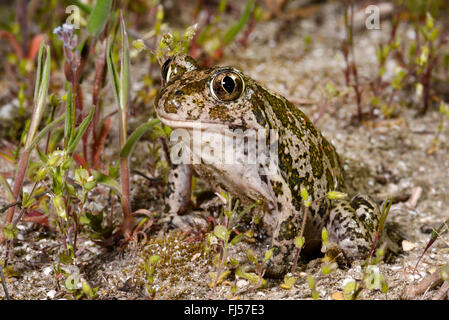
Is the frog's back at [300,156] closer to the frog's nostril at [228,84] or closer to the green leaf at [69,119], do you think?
the frog's nostril at [228,84]

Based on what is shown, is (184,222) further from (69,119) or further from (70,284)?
(69,119)

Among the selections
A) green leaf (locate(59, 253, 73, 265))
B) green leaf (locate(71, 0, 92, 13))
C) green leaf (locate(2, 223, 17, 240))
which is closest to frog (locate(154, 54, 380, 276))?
green leaf (locate(71, 0, 92, 13))

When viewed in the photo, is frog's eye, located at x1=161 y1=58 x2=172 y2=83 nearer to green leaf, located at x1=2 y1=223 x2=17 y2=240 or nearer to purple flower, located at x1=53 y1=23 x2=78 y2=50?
purple flower, located at x1=53 y1=23 x2=78 y2=50

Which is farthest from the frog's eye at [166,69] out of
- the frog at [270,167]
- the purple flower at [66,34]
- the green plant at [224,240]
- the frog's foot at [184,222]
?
the frog's foot at [184,222]

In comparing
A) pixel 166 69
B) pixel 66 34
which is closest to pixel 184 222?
pixel 166 69

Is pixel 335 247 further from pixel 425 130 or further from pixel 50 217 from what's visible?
pixel 425 130
